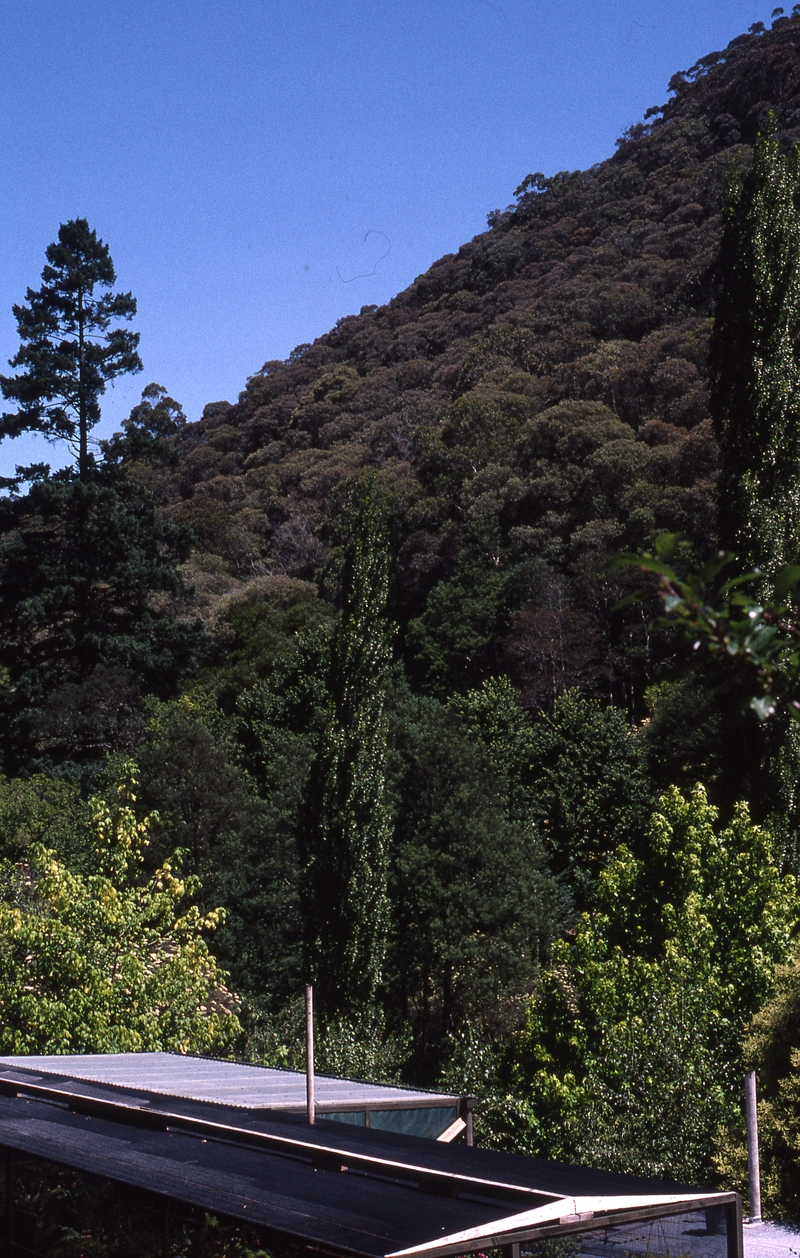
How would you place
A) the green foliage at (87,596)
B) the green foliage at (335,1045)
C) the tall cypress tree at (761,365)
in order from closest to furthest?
the green foliage at (335,1045) → the tall cypress tree at (761,365) → the green foliage at (87,596)

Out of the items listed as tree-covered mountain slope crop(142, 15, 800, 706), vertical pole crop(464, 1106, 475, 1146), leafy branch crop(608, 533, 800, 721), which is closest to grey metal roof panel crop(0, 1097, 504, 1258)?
leafy branch crop(608, 533, 800, 721)

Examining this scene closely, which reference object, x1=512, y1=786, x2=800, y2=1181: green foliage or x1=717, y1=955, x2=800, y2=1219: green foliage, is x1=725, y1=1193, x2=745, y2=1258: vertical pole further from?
x1=512, y1=786, x2=800, y2=1181: green foliage

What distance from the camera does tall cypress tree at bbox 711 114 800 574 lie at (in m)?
21.2

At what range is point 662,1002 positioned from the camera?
1550 centimetres

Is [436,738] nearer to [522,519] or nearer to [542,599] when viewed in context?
[542,599]

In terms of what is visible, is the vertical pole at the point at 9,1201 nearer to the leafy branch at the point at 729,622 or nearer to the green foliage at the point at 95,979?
the leafy branch at the point at 729,622

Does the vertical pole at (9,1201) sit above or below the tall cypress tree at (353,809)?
below

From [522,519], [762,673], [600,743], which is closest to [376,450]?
[522,519]

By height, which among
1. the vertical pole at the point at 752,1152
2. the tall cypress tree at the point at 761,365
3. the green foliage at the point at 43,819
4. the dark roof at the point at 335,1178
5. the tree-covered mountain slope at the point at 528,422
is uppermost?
the tree-covered mountain slope at the point at 528,422

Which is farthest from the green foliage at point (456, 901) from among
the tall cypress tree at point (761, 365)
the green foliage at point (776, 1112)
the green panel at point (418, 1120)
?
the green panel at point (418, 1120)

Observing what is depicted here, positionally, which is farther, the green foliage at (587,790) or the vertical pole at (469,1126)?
the green foliage at (587,790)

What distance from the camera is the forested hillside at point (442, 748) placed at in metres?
16.5

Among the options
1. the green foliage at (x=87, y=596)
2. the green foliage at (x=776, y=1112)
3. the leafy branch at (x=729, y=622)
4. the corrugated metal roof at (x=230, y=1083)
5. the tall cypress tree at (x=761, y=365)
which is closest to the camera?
the leafy branch at (x=729, y=622)

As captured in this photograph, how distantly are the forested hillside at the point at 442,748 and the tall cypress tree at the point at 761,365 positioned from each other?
0.21m
